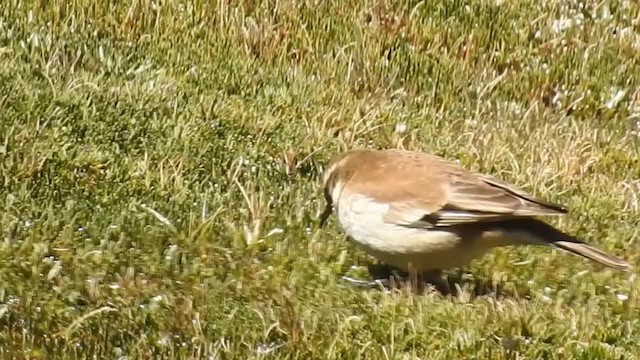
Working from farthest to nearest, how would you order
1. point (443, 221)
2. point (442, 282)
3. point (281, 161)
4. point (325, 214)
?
1. point (281, 161)
2. point (325, 214)
3. point (442, 282)
4. point (443, 221)

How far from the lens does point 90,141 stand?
7.30 metres

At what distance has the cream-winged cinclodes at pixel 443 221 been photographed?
627cm

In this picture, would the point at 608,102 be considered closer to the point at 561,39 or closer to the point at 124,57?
the point at 561,39

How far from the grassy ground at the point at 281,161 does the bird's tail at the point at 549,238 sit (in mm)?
271

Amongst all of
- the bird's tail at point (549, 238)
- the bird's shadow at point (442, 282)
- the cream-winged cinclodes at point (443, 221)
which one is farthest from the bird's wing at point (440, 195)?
the bird's shadow at point (442, 282)

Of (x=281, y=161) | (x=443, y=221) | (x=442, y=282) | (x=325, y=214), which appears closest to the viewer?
(x=443, y=221)

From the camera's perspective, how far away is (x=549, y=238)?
630 centimetres

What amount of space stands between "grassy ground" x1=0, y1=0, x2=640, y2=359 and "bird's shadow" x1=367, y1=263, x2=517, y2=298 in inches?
1.7

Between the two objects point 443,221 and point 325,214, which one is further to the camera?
point 325,214

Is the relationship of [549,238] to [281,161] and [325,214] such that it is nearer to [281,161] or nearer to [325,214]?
[325,214]

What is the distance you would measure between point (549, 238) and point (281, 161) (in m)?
2.02

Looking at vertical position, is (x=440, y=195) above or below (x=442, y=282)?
above

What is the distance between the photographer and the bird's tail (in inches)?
247

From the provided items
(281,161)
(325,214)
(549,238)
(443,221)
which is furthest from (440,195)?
(281,161)
